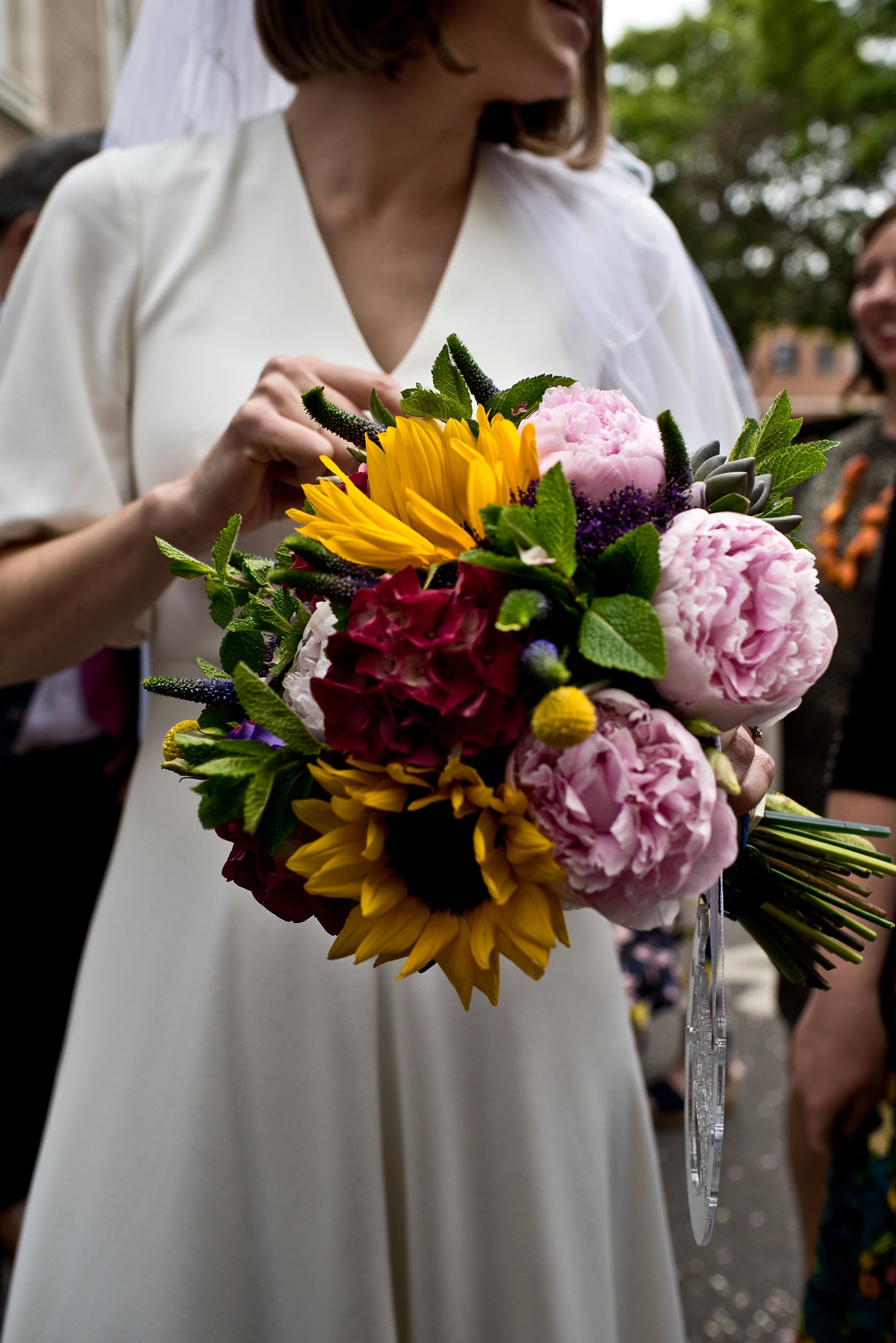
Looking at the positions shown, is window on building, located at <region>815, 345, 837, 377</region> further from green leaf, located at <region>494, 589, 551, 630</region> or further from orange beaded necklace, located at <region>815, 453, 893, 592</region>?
green leaf, located at <region>494, 589, 551, 630</region>

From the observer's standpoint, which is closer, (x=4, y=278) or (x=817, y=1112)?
(x=817, y=1112)

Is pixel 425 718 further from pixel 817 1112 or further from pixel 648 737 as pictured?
pixel 817 1112

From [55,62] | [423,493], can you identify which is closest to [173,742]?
[423,493]

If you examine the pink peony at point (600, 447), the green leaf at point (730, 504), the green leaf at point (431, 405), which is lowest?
the green leaf at point (730, 504)

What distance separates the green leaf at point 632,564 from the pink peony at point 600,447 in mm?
67

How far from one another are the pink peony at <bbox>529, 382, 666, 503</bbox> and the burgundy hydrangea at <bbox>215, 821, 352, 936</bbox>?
380 mm

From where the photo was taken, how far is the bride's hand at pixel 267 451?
44.1 inches

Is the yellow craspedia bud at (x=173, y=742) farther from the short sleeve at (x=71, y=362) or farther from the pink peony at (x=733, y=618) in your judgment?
the short sleeve at (x=71, y=362)

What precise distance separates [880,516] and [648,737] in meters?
2.13

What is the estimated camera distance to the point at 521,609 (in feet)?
2.29

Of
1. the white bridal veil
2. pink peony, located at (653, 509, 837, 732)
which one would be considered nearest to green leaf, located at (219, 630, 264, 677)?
pink peony, located at (653, 509, 837, 732)

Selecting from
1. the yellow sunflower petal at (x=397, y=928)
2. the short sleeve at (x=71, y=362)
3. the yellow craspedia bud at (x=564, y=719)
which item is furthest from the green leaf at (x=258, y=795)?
the short sleeve at (x=71, y=362)

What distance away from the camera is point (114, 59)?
10.6 metres

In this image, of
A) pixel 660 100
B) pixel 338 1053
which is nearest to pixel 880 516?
pixel 338 1053
